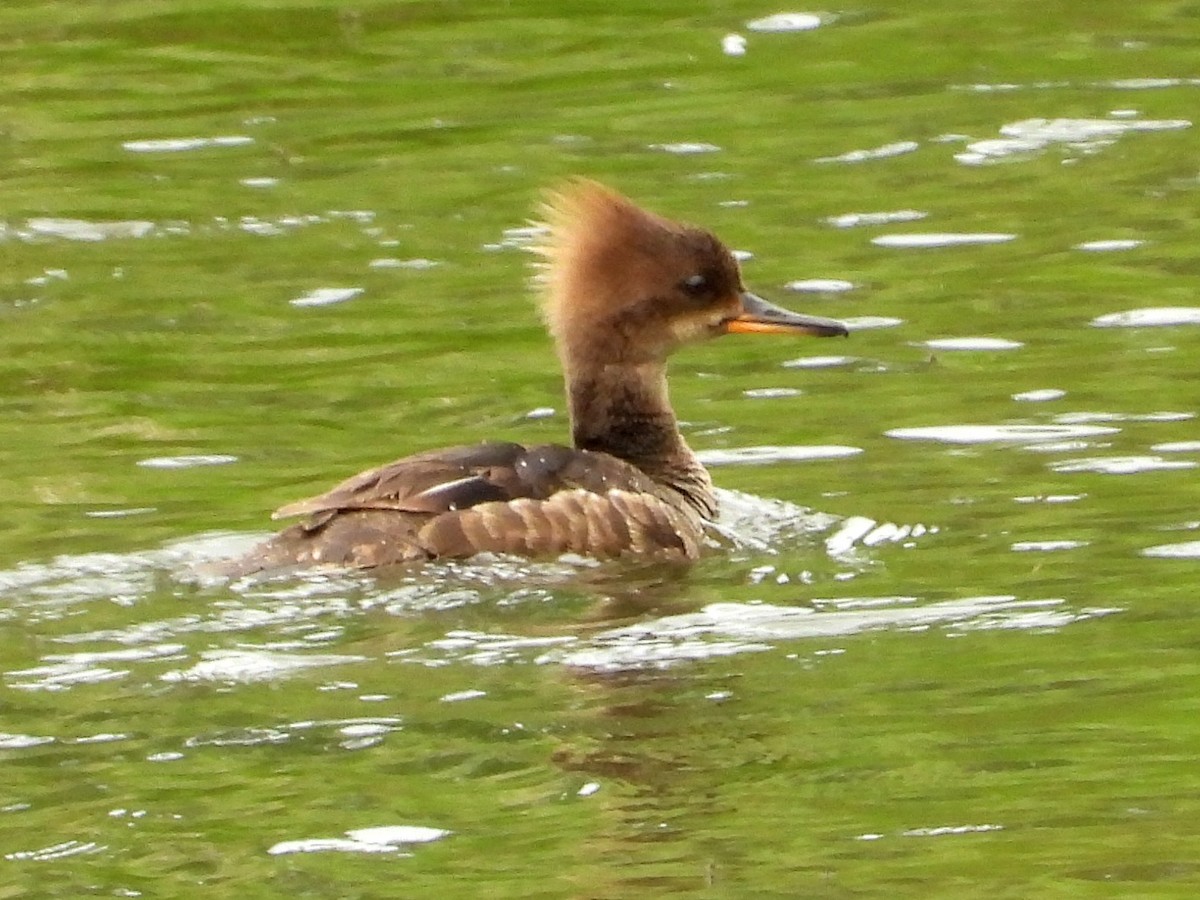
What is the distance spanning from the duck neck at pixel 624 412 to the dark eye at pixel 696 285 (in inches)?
10.9

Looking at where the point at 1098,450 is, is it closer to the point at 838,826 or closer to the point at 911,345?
the point at 911,345

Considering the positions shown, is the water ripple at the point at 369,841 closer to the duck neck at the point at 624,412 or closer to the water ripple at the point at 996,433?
the duck neck at the point at 624,412

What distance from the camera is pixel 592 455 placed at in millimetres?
9844

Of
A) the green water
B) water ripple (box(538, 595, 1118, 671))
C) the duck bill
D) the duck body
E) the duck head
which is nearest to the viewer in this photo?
the green water

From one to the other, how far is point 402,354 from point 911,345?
2.04 metres

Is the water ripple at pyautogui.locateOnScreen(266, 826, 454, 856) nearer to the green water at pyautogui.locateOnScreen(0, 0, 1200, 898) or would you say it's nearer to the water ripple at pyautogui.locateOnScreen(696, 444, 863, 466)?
the green water at pyautogui.locateOnScreen(0, 0, 1200, 898)

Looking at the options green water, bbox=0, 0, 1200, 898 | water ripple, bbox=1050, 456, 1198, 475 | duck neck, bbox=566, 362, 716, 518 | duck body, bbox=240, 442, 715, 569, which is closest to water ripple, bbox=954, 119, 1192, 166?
green water, bbox=0, 0, 1200, 898

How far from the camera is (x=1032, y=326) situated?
1216cm

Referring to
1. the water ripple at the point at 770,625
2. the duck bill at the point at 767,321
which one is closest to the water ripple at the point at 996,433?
the duck bill at the point at 767,321

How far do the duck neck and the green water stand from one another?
0.33 m

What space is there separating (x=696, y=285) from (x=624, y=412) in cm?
50

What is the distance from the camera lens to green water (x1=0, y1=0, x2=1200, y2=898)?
6.71 metres

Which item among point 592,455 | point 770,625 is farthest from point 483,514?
point 770,625

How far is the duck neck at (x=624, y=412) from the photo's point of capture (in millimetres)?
10406
